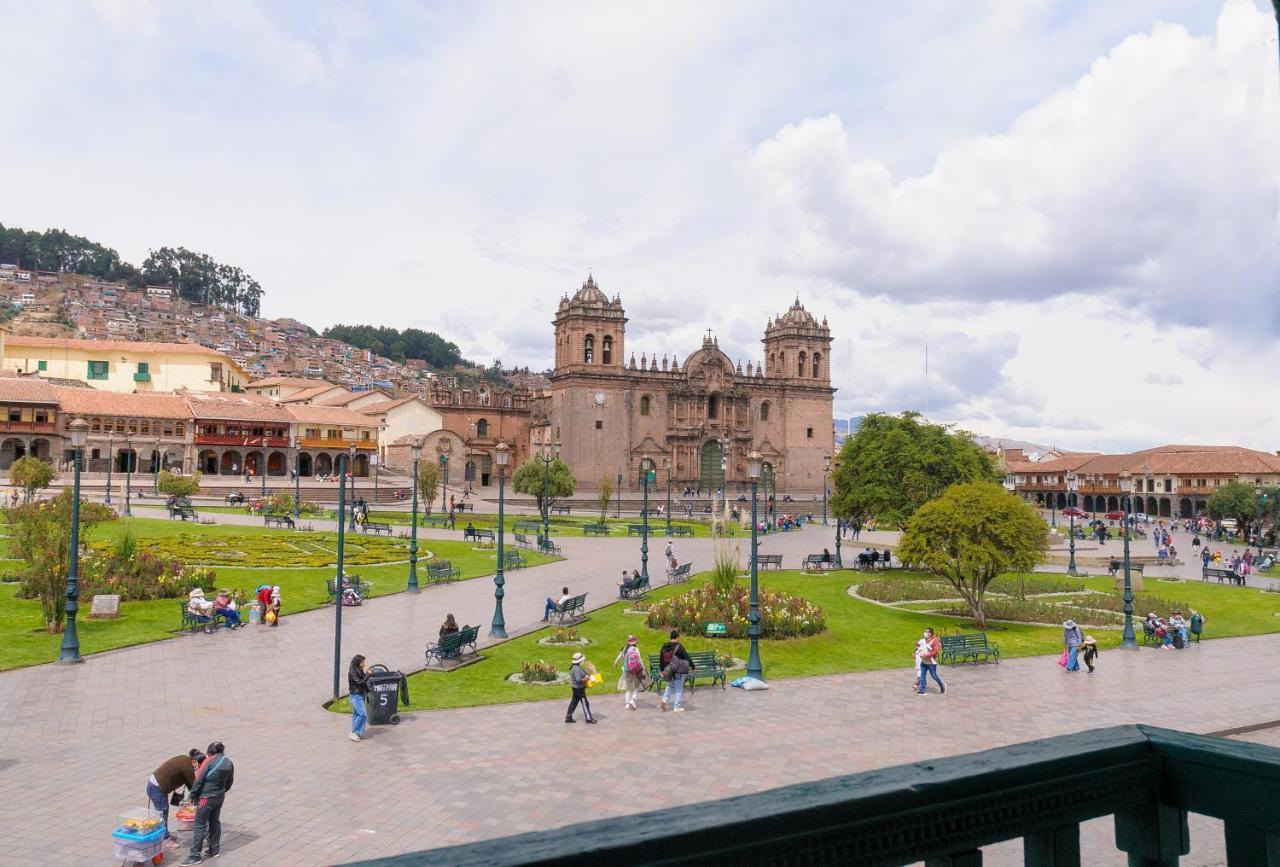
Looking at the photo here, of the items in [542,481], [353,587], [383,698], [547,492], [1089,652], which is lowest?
[1089,652]

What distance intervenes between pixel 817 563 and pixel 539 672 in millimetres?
21328

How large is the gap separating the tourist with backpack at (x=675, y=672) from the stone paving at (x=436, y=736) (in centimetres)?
33

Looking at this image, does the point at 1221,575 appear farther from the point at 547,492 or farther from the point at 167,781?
the point at 167,781

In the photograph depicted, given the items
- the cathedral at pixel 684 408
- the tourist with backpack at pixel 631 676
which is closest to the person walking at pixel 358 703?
the tourist with backpack at pixel 631 676

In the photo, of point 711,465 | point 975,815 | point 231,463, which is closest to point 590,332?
point 711,465

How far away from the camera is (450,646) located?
18.0 meters

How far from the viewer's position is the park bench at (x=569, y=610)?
2234 centimetres

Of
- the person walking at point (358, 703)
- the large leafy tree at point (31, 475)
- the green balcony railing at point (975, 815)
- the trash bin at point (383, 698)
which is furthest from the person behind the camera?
the large leafy tree at point (31, 475)

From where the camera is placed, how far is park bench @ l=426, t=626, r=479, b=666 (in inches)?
705

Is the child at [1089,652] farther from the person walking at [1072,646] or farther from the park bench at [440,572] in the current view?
the park bench at [440,572]

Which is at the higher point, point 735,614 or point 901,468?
point 901,468

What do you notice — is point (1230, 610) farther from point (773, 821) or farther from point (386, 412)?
point (386, 412)

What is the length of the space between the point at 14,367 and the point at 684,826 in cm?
8831

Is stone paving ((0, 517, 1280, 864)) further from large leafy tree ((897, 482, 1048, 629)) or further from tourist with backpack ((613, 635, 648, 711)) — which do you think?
large leafy tree ((897, 482, 1048, 629))
